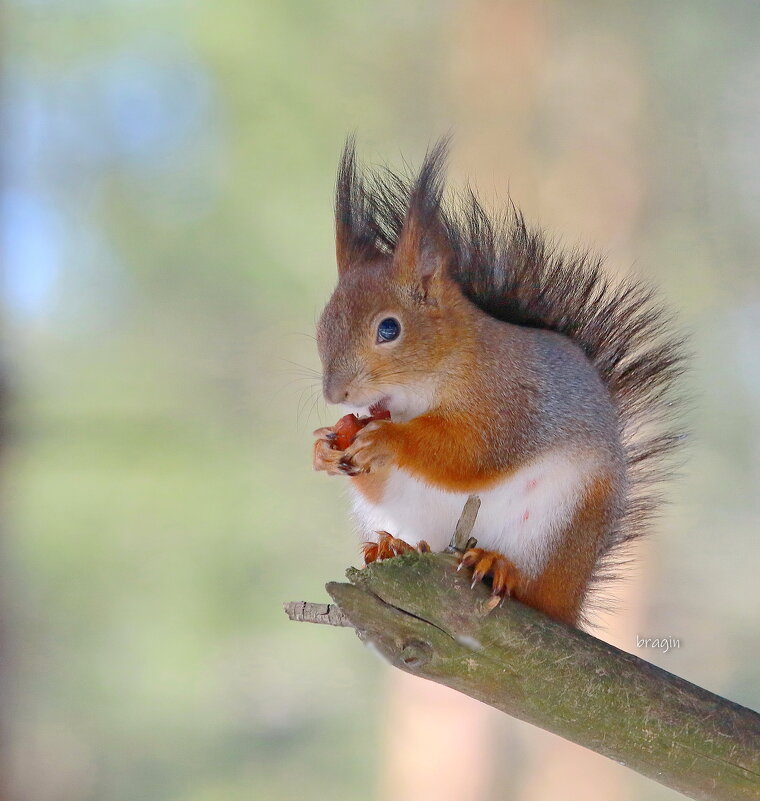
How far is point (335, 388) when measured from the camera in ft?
5.59

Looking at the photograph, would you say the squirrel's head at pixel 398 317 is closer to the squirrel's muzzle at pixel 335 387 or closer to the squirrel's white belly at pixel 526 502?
the squirrel's muzzle at pixel 335 387

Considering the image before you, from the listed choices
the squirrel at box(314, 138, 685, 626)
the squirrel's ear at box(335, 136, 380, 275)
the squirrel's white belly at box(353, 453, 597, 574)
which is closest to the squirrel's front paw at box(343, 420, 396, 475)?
the squirrel at box(314, 138, 685, 626)

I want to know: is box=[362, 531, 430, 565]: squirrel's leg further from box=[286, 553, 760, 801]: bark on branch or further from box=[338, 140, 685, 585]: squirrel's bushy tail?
box=[338, 140, 685, 585]: squirrel's bushy tail

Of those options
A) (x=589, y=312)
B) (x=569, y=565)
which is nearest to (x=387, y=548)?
(x=569, y=565)

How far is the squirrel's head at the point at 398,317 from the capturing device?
174 cm

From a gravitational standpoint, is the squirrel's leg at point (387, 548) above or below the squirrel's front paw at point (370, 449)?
below

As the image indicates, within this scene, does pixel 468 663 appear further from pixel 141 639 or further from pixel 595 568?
pixel 141 639

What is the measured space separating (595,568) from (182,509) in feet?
8.39

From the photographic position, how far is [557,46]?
434cm

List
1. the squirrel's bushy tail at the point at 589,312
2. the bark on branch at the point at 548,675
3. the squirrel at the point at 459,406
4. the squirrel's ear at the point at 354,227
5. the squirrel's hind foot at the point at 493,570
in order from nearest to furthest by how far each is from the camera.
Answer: the bark on branch at the point at 548,675 → the squirrel's hind foot at the point at 493,570 → the squirrel at the point at 459,406 → the squirrel's ear at the point at 354,227 → the squirrel's bushy tail at the point at 589,312

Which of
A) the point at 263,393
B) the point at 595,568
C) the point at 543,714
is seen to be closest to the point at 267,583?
the point at 263,393

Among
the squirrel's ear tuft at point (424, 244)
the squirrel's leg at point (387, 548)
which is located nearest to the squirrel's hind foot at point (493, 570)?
the squirrel's leg at point (387, 548)

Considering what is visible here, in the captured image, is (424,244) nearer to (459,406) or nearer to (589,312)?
(459,406)

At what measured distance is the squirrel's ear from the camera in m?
1.91
